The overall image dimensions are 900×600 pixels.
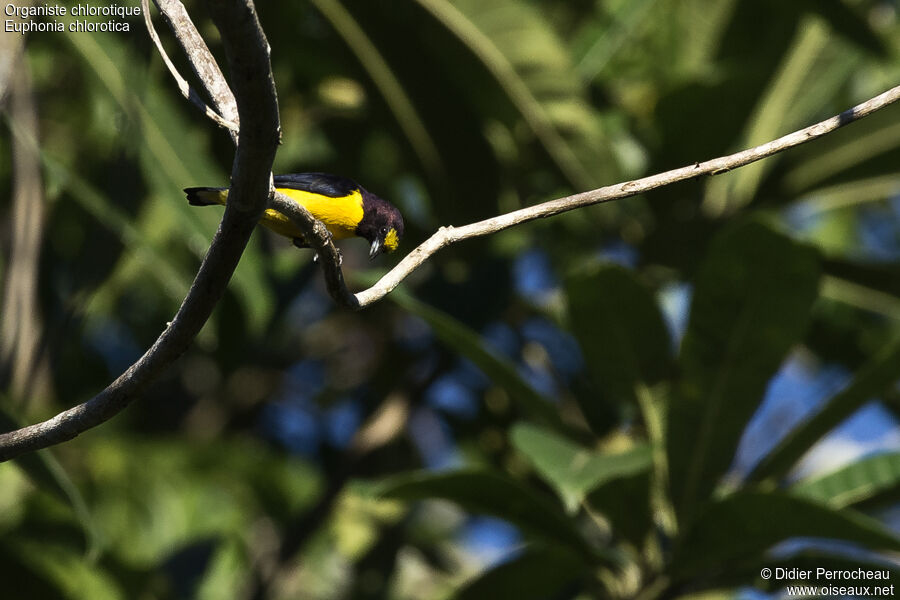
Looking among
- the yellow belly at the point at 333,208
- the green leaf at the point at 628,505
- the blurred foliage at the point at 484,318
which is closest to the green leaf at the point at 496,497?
the blurred foliage at the point at 484,318

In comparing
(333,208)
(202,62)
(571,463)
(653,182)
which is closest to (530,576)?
(571,463)

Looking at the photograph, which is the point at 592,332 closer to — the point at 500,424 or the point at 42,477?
the point at 500,424

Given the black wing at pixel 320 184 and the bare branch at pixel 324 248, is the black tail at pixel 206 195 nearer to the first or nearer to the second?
the black wing at pixel 320 184

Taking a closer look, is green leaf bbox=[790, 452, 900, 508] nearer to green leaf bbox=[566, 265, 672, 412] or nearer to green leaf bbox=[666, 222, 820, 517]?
green leaf bbox=[666, 222, 820, 517]

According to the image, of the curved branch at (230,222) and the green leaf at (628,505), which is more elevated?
the curved branch at (230,222)

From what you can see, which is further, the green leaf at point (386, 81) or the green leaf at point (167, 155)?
the green leaf at point (386, 81)
